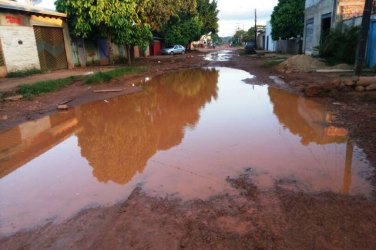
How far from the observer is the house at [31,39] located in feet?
54.3

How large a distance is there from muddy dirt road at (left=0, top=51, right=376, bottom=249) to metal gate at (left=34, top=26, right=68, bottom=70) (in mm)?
11857

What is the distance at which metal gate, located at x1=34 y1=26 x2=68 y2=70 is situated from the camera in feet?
64.4

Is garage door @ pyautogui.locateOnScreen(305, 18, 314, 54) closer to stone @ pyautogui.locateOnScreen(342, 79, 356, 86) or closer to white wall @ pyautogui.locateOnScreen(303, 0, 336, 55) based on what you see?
white wall @ pyautogui.locateOnScreen(303, 0, 336, 55)

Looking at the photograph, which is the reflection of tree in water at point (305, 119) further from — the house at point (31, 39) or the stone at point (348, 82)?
the house at point (31, 39)

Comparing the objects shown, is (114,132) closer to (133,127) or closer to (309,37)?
(133,127)

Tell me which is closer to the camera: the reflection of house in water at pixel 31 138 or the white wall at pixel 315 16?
the reflection of house in water at pixel 31 138

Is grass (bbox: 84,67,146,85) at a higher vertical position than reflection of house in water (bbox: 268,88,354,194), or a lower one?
higher

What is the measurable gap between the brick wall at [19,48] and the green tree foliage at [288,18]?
25.4m

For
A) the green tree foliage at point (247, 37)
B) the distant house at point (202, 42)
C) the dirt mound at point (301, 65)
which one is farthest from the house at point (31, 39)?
the green tree foliage at point (247, 37)

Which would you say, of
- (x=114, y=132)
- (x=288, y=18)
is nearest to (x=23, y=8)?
(x=114, y=132)

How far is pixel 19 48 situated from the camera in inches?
692

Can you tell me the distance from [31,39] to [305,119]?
16.9 meters

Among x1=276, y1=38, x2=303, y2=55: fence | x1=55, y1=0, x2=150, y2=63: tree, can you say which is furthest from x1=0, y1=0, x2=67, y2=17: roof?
x1=276, y1=38, x2=303, y2=55: fence

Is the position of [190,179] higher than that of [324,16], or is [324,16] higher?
[324,16]
